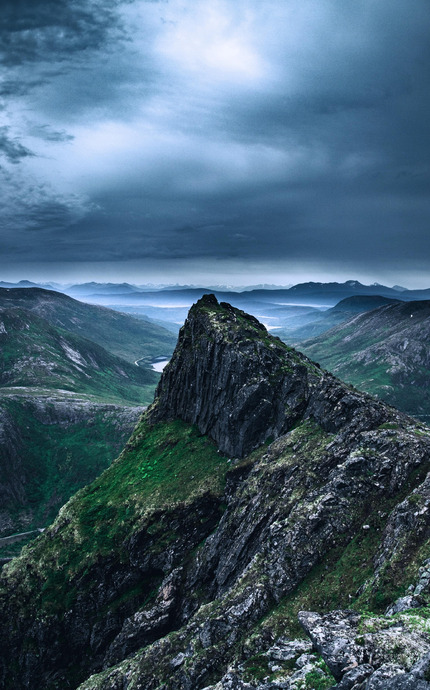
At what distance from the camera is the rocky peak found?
47.8 metres

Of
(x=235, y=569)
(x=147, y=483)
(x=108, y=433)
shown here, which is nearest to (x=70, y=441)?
(x=108, y=433)

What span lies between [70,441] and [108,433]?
17554mm

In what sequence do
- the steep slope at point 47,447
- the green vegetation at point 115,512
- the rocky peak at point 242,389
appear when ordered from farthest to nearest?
the steep slope at point 47,447
the green vegetation at point 115,512
the rocky peak at point 242,389

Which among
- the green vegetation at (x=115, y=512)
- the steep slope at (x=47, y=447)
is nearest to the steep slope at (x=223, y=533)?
the green vegetation at (x=115, y=512)

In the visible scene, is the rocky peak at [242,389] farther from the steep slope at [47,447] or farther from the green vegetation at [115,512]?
the steep slope at [47,447]

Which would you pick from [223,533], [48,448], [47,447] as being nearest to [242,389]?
[223,533]

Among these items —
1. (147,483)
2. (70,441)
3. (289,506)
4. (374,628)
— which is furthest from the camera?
(70,441)

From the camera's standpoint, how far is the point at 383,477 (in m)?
31.8

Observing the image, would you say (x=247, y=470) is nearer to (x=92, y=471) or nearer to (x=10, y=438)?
(x=92, y=471)

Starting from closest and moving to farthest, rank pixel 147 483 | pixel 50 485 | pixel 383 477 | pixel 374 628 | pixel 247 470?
pixel 374 628, pixel 383 477, pixel 247 470, pixel 147 483, pixel 50 485

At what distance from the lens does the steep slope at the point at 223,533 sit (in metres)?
26.6

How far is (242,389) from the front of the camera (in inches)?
2375

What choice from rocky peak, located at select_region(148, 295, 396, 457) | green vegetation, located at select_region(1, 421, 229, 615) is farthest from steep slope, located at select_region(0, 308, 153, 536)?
rocky peak, located at select_region(148, 295, 396, 457)

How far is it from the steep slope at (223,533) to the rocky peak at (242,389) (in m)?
0.30
